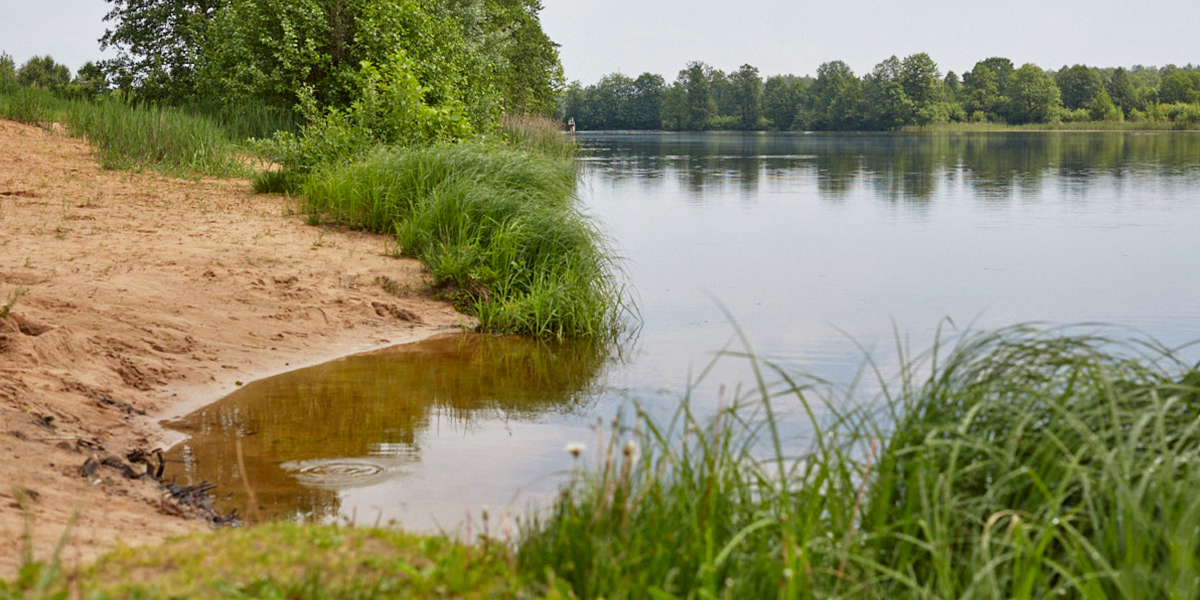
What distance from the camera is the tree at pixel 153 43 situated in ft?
103

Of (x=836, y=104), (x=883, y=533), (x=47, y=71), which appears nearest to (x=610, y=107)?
(x=836, y=104)

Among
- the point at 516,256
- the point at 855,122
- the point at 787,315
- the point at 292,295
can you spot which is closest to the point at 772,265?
the point at 787,315

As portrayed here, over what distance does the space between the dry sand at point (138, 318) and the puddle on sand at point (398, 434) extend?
1.08 feet

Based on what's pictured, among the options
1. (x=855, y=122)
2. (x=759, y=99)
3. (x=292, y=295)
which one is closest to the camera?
(x=292, y=295)

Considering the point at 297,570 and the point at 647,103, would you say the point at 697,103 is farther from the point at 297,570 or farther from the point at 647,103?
the point at 297,570

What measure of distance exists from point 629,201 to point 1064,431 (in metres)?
18.9

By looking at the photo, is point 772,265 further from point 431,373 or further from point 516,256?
point 431,373

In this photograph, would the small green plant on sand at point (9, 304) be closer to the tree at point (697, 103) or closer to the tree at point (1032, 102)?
the tree at point (1032, 102)

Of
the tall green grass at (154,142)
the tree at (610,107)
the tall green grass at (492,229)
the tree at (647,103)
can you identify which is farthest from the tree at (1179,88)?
the tall green grass at (492,229)

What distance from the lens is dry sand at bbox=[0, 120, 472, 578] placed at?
183 inches

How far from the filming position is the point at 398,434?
244 inches

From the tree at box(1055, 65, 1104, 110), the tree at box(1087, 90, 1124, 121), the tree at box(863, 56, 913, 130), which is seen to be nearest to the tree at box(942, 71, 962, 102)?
the tree at box(863, 56, 913, 130)

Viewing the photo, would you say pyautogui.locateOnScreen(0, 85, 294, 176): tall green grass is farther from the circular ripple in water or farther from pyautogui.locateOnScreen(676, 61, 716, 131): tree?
pyautogui.locateOnScreen(676, 61, 716, 131): tree

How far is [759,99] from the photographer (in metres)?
127
